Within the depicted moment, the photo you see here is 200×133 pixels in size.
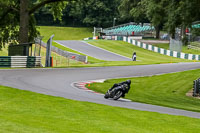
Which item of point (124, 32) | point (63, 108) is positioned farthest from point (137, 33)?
point (63, 108)

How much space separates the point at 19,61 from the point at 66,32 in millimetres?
75516

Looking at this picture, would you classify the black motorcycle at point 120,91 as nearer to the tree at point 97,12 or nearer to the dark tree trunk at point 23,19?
the dark tree trunk at point 23,19

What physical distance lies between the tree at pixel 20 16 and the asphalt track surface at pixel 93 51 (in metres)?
16.0

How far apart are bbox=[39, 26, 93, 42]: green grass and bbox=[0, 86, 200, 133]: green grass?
3493 inches

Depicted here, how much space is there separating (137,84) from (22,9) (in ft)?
51.7

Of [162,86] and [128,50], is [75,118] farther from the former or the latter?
[128,50]

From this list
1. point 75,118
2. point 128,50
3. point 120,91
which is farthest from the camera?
point 128,50

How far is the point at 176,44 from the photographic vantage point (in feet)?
207

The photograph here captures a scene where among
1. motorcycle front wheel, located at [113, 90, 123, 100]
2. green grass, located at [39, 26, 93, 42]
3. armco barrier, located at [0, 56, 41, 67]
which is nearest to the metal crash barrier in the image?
motorcycle front wheel, located at [113, 90, 123, 100]

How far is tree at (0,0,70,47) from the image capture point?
124 ft

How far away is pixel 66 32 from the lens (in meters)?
108

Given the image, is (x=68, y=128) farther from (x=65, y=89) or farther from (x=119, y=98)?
(x=65, y=89)

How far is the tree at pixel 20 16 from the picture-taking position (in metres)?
37.8

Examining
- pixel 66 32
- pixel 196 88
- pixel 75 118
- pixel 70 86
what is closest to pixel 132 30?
pixel 66 32
